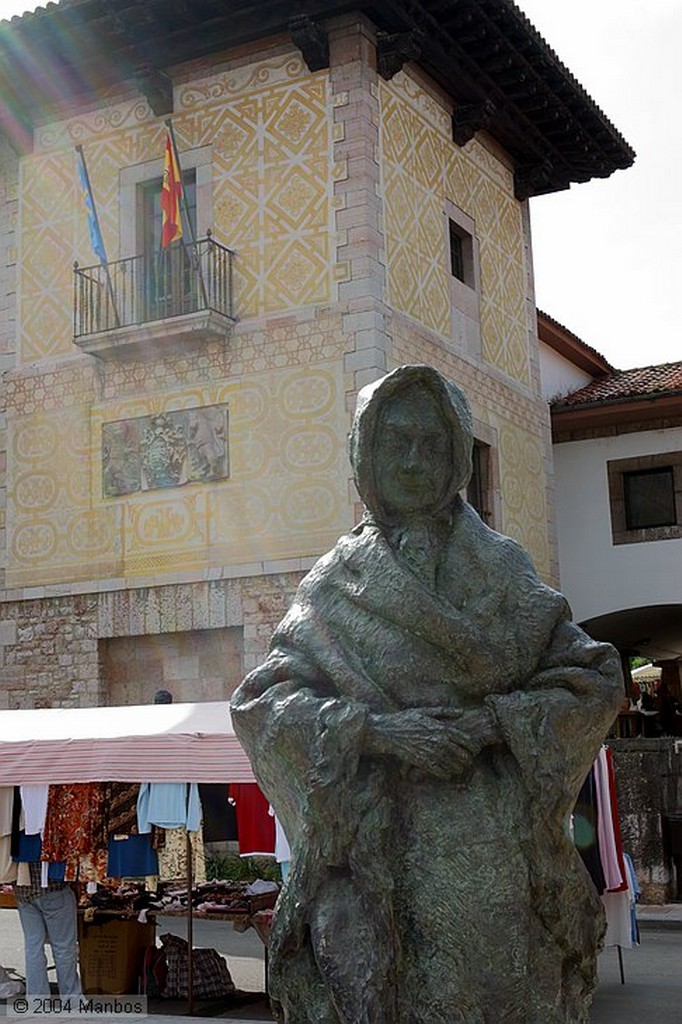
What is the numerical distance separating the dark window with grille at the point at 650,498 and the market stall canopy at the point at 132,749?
41.5ft

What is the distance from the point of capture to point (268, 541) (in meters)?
14.7

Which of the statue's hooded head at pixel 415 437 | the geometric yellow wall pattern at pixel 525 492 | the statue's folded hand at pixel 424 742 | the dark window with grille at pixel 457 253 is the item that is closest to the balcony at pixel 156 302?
the dark window with grille at pixel 457 253

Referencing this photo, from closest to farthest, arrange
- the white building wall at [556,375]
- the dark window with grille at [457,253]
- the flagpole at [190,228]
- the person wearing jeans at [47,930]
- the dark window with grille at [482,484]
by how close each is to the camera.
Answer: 1. the person wearing jeans at [47,930]
2. the flagpole at [190,228]
3. the dark window with grille at [482,484]
4. the dark window with grille at [457,253]
5. the white building wall at [556,375]

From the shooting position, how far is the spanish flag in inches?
582

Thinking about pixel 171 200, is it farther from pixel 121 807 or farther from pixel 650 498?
pixel 650 498

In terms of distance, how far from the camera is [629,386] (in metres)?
21.1

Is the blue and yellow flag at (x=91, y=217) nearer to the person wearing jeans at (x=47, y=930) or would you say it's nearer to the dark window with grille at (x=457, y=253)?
the dark window with grille at (x=457, y=253)

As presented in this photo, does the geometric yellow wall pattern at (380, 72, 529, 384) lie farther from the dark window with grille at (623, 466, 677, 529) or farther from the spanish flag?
the dark window with grille at (623, 466, 677, 529)

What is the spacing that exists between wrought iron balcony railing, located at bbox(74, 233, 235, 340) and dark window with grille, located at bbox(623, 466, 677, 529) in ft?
25.7

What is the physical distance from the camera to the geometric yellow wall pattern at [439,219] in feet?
50.5

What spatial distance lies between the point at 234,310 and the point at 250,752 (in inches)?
497

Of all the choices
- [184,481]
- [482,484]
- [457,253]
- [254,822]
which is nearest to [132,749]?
[254,822]

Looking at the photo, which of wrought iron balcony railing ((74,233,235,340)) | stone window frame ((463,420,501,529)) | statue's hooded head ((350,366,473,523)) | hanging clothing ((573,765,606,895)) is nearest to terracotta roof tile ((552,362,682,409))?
stone window frame ((463,420,501,529))

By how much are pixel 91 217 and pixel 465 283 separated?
4.87 metres
